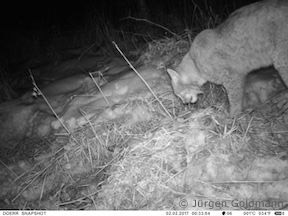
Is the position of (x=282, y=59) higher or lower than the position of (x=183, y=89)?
higher

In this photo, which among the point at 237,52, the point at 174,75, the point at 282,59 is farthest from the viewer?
the point at 174,75

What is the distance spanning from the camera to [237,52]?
2994 millimetres

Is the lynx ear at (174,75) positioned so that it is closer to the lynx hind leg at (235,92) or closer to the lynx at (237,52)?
the lynx at (237,52)

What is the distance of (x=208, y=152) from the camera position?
2.59 m

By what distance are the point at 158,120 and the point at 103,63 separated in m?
2.26

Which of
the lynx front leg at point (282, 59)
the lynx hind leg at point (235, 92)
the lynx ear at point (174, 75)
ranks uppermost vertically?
the lynx front leg at point (282, 59)

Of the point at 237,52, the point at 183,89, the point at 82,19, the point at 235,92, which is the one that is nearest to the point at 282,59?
the point at 237,52

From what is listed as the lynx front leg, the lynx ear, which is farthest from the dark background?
the lynx front leg

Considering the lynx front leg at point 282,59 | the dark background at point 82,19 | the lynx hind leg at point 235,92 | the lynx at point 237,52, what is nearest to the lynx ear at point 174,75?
the lynx at point 237,52

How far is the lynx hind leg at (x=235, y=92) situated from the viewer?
3053 millimetres

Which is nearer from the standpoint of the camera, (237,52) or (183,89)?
(237,52)

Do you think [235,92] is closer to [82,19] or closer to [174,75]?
[174,75]

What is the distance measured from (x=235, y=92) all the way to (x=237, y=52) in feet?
1.51

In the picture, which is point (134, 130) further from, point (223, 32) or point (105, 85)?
point (223, 32)
